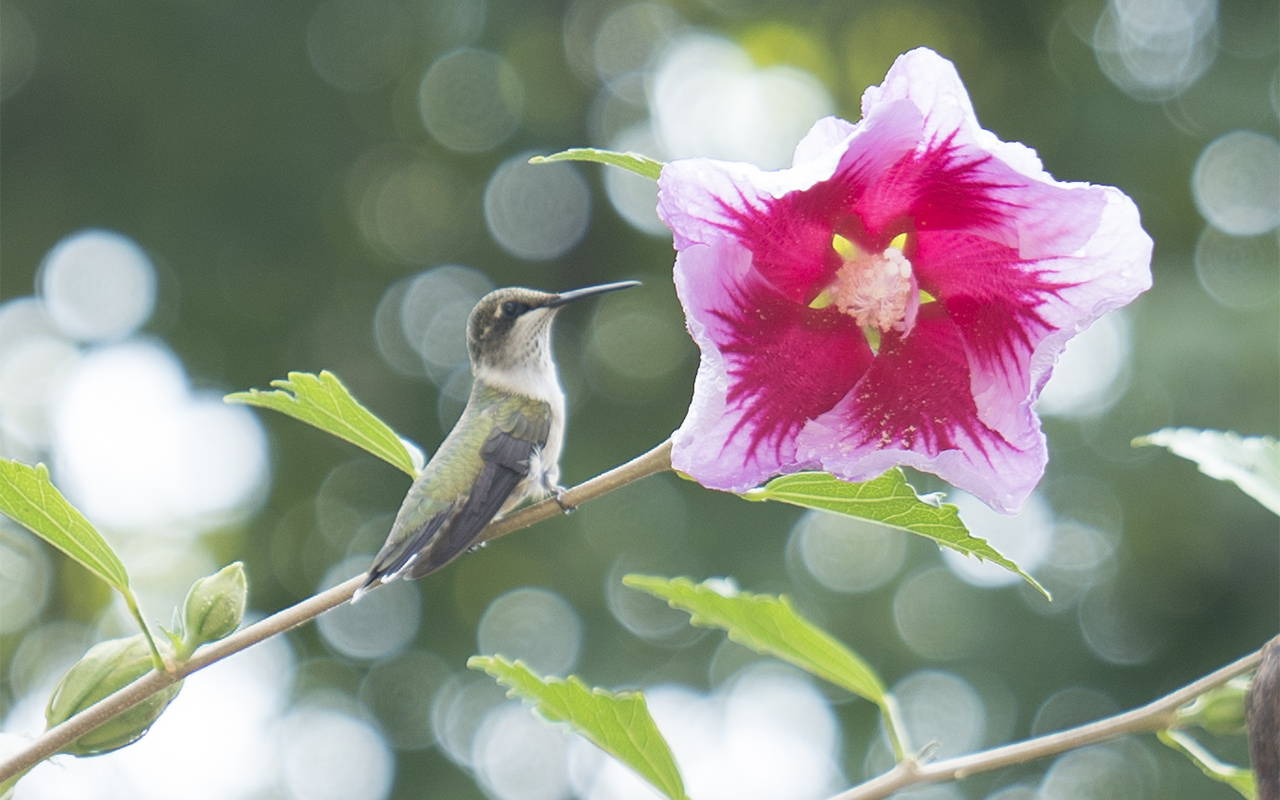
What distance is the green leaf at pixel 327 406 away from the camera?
167 centimetres

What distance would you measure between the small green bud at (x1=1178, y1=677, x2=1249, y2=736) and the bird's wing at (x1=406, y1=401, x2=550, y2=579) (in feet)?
3.23

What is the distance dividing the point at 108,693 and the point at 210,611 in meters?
0.21

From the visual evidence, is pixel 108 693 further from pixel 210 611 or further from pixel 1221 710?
pixel 1221 710

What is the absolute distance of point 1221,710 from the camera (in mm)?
1630

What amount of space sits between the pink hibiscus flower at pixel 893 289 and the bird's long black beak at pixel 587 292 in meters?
0.32

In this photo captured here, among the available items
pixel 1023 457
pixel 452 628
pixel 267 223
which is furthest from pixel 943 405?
pixel 267 223

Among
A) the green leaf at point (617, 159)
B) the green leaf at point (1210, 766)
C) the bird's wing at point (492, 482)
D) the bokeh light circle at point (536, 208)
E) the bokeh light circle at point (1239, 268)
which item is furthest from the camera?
the bokeh light circle at point (536, 208)

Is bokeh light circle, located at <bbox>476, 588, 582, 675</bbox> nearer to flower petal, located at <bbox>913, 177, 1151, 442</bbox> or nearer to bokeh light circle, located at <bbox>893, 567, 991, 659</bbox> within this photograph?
bokeh light circle, located at <bbox>893, 567, 991, 659</bbox>

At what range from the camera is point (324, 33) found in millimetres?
9078

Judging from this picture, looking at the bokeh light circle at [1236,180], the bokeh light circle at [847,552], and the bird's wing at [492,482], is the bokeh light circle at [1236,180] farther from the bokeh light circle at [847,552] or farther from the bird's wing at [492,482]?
the bird's wing at [492,482]

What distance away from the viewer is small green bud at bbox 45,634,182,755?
4.77 feet

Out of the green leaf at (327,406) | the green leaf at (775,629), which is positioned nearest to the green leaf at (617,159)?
the green leaf at (327,406)

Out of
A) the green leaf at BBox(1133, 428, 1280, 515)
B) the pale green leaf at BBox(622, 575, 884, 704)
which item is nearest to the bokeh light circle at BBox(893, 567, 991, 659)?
the pale green leaf at BBox(622, 575, 884, 704)

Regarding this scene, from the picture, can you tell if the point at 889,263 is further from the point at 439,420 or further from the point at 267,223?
the point at 267,223
